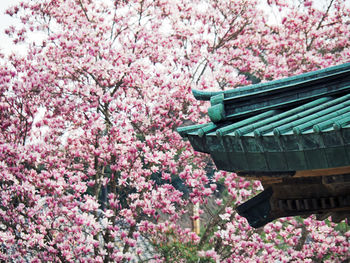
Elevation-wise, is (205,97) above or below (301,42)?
below

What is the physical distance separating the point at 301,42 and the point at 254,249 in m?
5.26

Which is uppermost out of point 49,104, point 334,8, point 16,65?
point 334,8

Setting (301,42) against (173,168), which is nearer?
(173,168)

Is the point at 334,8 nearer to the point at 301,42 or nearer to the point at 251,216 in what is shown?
the point at 301,42

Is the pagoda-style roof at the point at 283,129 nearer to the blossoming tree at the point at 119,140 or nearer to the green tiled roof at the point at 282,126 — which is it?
the green tiled roof at the point at 282,126

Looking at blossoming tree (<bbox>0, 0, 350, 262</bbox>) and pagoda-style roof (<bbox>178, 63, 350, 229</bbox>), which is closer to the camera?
Answer: pagoda-style roof (<bbox>178, 63, 350, 229</bbox>)

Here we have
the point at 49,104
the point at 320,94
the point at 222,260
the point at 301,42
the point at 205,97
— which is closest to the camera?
the point at 320,94

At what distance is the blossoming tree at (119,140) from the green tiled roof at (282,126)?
423cm

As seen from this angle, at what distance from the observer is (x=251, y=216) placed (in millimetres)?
3707

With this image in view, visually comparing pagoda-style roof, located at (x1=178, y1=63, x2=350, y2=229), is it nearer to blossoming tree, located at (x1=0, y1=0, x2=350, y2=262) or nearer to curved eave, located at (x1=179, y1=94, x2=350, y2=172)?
curved eave, located at (x1=179, y1=94, x2=350, y2=172)

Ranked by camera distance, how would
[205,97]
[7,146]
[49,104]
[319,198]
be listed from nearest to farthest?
[319,198]
[205,97]
[7,146]
[49,104]

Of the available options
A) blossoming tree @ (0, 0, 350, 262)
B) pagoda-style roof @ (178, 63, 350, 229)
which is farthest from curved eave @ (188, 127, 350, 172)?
blossoming tree @ (0, 0, 350, 262)

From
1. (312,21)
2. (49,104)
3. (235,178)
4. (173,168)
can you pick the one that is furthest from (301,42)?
(49,104)

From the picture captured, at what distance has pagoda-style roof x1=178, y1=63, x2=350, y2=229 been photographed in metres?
2.45
